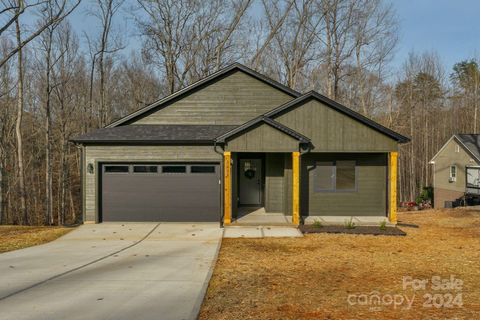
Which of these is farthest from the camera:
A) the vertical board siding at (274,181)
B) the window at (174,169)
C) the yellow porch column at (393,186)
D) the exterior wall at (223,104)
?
the exterior wall at (223,104)

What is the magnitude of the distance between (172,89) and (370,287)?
25.0m

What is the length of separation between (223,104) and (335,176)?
5.57 m

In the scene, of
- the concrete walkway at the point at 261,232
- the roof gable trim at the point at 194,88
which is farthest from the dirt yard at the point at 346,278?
the roof gable trim at the point at 194,88

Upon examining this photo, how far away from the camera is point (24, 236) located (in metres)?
12.0

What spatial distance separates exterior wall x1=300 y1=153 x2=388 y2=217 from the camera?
14.6 metres

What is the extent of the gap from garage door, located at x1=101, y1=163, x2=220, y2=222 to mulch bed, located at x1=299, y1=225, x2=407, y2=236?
11.7ft

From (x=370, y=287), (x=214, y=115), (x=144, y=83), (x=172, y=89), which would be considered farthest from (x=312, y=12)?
(x=370, y=287)

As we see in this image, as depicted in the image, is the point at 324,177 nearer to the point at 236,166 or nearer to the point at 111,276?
the point at 236,166

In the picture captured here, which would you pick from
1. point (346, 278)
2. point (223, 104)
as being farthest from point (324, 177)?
point (346, 278)

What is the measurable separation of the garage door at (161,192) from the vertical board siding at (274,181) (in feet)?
7.52

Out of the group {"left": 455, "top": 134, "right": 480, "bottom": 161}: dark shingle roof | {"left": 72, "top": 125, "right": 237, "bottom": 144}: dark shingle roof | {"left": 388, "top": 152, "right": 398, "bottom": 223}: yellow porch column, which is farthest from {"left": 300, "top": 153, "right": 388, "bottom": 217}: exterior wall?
{"left": 455, "top": 134, "right": 480, "bottom": 161}: dark shingle roof

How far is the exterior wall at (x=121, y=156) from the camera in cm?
1386

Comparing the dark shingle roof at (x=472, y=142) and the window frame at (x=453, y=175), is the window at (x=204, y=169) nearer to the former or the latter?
the dark shingle roof at (x=472, y=142)

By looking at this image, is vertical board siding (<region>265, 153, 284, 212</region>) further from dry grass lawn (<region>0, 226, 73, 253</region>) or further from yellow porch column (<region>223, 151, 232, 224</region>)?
dry grass lawn (<region>0, 226, 73, 253</region>)
